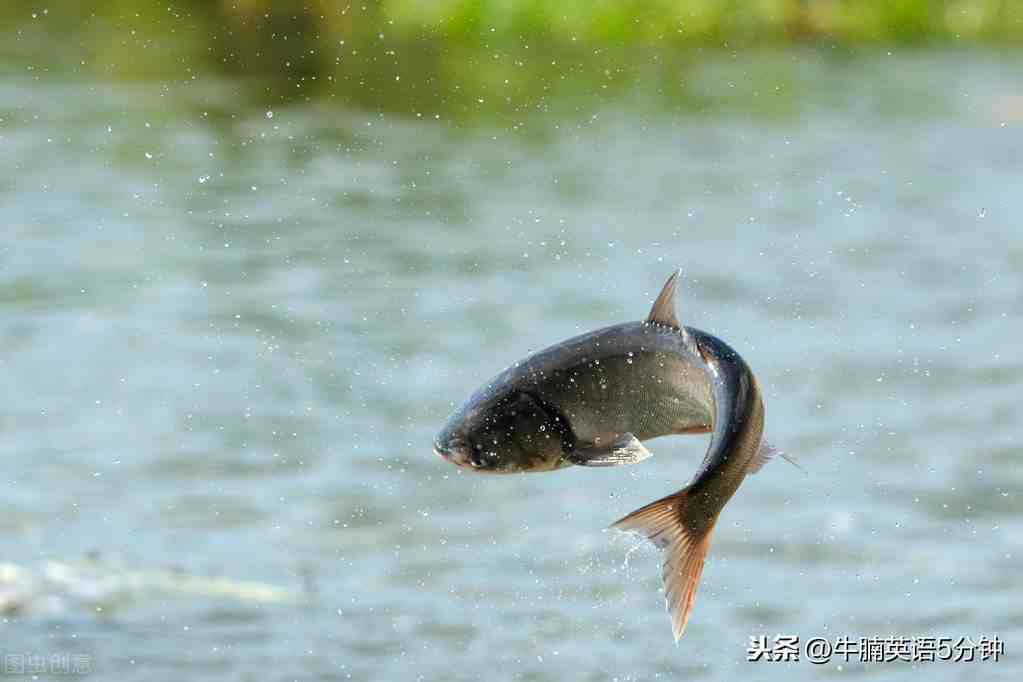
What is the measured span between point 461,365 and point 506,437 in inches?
448

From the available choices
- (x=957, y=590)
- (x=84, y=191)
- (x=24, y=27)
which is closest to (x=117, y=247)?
(x=84, y=191)

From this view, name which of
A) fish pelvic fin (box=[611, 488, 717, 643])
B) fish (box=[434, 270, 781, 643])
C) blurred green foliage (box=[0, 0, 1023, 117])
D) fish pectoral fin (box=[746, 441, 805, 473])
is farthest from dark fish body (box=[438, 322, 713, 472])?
blurred green foliage (box=[0, 0, 1023, 117])

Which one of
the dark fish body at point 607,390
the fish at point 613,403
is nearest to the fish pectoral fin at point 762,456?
the fish at point 613,403

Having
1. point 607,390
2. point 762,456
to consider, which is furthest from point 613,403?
point 762,456

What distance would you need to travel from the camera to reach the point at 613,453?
4410 millimetres

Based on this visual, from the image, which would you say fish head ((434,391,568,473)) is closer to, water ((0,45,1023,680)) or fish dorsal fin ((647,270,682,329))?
fish dorsal fin ((647,270,682,329))

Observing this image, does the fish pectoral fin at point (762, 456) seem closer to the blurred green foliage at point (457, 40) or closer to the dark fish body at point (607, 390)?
the dark fish body at point (607, 390)

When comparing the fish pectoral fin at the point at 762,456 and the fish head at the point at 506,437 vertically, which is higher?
the fish head at the point at 506,437

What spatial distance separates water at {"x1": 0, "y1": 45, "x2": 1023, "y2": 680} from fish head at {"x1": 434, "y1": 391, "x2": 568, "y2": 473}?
160 inches

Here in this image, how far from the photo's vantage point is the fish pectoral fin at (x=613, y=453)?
4355 mm

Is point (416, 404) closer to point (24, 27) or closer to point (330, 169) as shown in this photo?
point (330, 169)

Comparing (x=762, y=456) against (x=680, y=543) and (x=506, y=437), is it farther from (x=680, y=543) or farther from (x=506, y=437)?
(x=506, y=437)

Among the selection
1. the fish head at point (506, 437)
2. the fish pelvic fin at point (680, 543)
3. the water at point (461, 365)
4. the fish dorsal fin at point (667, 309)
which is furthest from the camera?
the water at point (461, 365)

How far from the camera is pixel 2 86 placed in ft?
93.7
